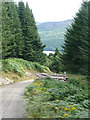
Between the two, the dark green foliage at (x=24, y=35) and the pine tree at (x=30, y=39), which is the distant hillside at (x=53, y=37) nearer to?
the pine tree at (x=30, y=39)

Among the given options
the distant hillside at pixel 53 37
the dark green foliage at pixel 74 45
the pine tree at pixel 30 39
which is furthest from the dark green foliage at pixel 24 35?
the dark green foliage at pixel 74 45

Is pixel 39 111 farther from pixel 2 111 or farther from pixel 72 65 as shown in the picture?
pixel 72 65

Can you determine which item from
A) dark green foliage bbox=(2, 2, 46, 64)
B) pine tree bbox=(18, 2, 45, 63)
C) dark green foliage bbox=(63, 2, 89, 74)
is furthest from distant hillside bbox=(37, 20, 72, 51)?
dark green foliage bbox=(2, 2, 46, 64)

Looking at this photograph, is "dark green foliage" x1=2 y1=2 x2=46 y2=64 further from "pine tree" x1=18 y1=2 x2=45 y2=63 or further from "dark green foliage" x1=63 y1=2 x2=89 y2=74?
"dark green foliage" x1=63 y1=2 x2=89 y2=74

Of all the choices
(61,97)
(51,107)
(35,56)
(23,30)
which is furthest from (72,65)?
(23,30)

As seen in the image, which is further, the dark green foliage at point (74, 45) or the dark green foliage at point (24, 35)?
the dark green foliage at point (24, 35)

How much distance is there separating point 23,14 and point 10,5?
4.54 m

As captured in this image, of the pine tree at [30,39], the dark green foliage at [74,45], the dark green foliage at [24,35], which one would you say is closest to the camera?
the dark green foliage at [74,45]

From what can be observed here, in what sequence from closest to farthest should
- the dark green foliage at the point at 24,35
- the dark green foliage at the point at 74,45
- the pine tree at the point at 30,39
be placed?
1. the dark green foliage at the point at 74,45
2. the dark green foliage at the point at 24,35
3. the pine tree at the point at 30,39

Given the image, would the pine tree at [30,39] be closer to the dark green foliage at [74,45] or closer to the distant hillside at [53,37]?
the distant hillside at [53,37]

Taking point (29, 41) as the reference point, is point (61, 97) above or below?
below

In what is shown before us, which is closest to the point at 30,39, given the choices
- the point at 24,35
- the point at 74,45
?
the point at 24,35

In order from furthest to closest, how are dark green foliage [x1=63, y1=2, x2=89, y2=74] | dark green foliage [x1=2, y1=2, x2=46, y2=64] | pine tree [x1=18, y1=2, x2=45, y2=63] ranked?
pine tree [x1=18, y1=2, x2=45, y2=63], dark green foliage [x1=2, y1=2, x2=46, y2=64], dark green foliage [x1=63, y1=2, x2=89, y2=74]

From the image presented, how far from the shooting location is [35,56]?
136 feet
